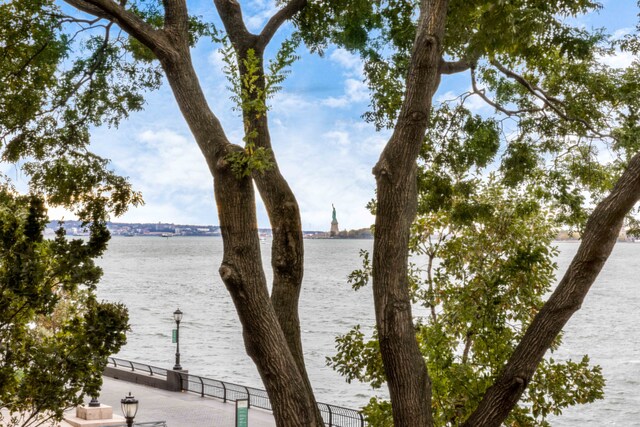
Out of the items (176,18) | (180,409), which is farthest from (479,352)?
(180,409)

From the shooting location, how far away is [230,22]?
6.82 meters

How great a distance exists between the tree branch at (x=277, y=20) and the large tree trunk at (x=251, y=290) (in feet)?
5.16

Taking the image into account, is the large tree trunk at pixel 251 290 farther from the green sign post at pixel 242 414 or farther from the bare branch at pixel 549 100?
the green sign post at pixel 242 414

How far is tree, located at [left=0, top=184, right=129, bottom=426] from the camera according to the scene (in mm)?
6879

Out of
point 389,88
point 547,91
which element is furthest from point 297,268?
point 547,91

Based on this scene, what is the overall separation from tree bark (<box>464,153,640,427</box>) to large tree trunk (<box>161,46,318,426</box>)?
1460mm

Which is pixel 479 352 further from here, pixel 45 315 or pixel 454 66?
pixel 45 315

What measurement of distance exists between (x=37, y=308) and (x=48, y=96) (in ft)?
7.60

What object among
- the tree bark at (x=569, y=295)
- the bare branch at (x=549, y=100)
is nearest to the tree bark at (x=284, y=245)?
the tree bark at (x=569, y=295)

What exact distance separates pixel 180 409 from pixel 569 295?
68.5 ft

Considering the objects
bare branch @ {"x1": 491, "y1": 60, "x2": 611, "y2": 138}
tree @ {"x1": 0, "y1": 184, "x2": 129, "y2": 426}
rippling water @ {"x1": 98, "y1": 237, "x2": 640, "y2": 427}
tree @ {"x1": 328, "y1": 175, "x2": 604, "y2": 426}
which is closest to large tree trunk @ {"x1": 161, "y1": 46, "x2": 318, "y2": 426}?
tree @ {"x1": 328, "y1": 175, "x2": 604, "y2": 426}

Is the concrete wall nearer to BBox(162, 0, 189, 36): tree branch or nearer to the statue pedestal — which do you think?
the statue pedestal

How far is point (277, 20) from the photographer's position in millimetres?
7195

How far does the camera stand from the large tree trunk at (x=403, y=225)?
5590 mm
